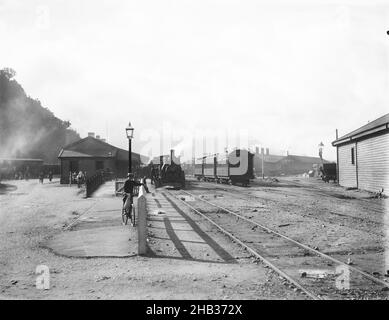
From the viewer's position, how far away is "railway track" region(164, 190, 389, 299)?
5445mm

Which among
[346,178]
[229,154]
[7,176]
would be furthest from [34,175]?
[346,178]

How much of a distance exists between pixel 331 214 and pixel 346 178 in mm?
15218

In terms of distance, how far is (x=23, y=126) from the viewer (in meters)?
80.2

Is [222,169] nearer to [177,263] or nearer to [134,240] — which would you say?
[134,240]

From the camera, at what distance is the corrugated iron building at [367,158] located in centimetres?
2002

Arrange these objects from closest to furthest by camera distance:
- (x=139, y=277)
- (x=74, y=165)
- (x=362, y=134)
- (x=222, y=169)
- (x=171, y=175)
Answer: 1. (x=139, y=277)
2. (x=362, y=134)
3. (x=171, y=175)
4. (x=222, y=169)
5. (x=74, y=165)

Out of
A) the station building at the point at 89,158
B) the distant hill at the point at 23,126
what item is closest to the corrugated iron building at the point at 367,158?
the station building at the point at 89,158

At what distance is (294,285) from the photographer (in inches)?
224

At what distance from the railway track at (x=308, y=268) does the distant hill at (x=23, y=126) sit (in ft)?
230

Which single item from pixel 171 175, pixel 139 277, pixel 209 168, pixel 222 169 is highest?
pixel 209 168

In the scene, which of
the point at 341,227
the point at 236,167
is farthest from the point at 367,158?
the point at 341,227

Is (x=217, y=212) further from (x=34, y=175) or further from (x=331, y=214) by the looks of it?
(x=34, y=175)

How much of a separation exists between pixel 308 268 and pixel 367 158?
711 inches

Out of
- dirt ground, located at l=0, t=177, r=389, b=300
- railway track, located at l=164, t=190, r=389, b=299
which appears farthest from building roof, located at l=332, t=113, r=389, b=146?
railway track, located at l=164, t=190, r=389, b=299
